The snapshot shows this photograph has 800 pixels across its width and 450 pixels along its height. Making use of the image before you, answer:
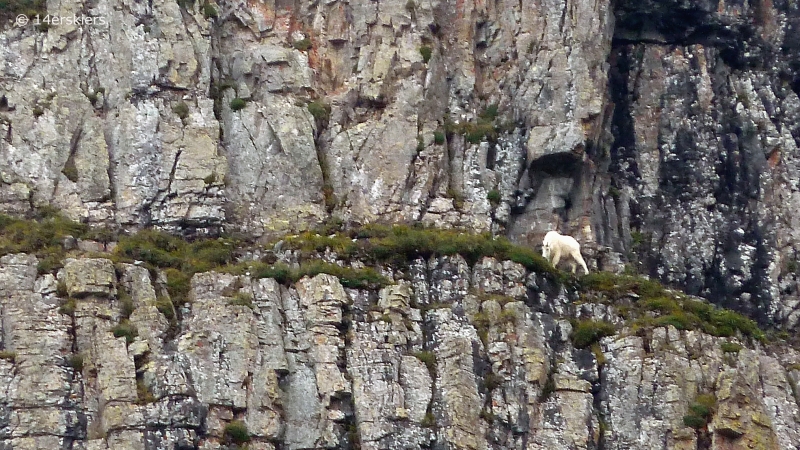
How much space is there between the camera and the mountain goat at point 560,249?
2906 inches

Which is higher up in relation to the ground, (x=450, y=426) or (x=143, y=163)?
(x=143, y=163)

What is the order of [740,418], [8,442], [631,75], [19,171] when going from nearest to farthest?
[8,442]
[740,418]
[19,171]
[631,75]

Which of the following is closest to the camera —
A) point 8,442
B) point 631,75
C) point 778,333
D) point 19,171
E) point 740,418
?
point 8,442

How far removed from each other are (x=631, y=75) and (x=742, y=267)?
894 cm

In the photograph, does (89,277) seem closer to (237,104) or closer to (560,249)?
(237,104)

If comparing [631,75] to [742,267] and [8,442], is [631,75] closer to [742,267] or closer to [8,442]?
[742,267]

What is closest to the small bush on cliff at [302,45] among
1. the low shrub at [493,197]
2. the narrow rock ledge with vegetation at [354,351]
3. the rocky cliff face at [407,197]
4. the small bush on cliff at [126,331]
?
the rocky cliff face at [407,197]

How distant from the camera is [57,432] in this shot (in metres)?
63.9

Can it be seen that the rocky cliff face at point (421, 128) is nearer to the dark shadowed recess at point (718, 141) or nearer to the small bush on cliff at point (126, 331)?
the dark shadowed recess at point (718, 141)

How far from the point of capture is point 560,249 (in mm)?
73938

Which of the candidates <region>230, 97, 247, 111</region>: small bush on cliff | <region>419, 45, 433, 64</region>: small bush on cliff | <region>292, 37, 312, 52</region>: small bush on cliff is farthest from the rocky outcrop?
<region>292, 37, 312, 52</region>: small bush on cliff

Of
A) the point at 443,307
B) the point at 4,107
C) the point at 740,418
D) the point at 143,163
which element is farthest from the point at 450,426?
the point at 4,107

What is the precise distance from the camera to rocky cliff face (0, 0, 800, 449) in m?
66.2

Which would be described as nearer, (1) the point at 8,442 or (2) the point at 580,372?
(1) the point at 8,442
